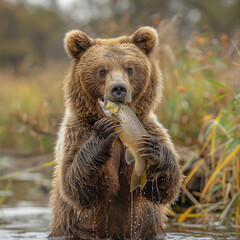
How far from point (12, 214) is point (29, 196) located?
131cm

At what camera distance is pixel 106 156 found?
475cm

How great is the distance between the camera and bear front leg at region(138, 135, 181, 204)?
4.63 metres

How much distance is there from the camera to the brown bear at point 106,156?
15.8 ft

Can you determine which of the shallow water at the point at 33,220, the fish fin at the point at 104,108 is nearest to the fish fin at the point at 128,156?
the fish fin at the point at 104,108

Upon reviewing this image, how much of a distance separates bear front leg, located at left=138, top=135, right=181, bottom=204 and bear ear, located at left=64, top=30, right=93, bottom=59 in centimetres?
111

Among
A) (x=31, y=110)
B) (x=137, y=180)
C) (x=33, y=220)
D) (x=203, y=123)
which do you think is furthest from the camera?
(x=31, y=110)

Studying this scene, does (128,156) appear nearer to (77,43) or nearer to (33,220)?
(77,43)

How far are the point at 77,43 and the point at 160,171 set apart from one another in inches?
55.3

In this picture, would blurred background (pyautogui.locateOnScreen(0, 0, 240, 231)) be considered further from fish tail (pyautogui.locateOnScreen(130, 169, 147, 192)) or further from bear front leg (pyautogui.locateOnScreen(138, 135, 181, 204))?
fish tail (pyautogui.locateOnScreen(130, 169, 147, 192))

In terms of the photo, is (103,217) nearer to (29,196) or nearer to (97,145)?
(97,145)

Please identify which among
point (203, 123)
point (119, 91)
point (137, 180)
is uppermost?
point (119, 91)

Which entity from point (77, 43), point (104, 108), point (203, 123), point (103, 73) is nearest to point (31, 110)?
point (203, 123)

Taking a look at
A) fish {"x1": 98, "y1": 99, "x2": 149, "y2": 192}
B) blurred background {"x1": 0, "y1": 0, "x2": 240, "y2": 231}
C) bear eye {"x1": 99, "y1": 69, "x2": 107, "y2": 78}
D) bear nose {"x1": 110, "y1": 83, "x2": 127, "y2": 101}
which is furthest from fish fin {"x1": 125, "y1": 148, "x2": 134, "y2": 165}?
blurred background {"x1": 0, "y1": 0, "x2": 240, "y2": 231}

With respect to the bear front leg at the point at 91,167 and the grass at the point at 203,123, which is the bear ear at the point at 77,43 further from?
the grass at the point at 203,123
